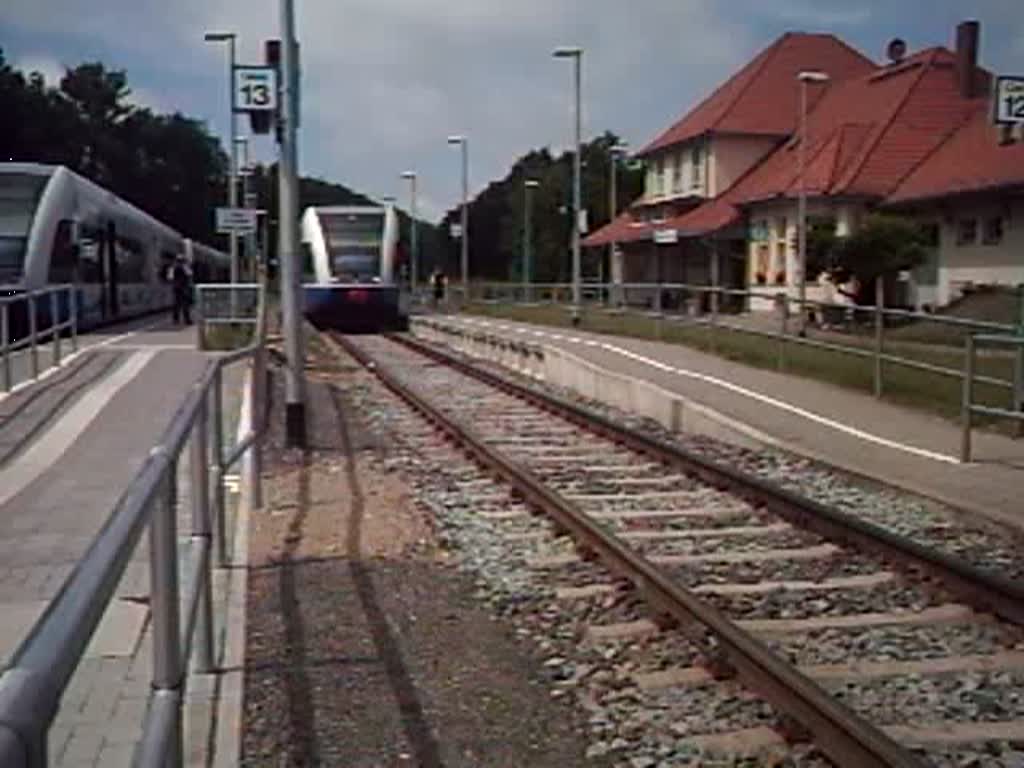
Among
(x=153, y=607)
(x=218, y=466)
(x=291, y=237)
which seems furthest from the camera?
(x=291, y=237)

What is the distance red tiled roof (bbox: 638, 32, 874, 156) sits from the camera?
64312 mm

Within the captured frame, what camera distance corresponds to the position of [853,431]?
577 inches

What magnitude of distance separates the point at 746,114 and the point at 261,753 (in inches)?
2444

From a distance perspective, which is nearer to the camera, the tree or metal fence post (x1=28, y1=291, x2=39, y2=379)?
metal fence post (x1=28, y1=291, x2=39, y2=379)

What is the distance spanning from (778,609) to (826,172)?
46.0m

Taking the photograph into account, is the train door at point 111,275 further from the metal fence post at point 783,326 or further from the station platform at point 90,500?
the metal fence post at point 783,326

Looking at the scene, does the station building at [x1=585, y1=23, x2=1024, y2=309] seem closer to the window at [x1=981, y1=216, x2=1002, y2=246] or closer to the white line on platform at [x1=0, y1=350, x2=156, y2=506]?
the window at [x1=981, y1=216, x2=1002, y2=246]

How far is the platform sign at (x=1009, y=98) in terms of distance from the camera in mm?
12273

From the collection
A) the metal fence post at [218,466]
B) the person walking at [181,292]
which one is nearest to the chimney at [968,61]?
the person walking at [181,292]

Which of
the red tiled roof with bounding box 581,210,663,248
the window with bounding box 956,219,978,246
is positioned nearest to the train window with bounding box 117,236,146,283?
the window with bounding box 956,219,978,246

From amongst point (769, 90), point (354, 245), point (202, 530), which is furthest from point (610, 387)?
point (769, 90)

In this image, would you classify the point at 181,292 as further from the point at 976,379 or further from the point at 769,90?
the point at 769,90

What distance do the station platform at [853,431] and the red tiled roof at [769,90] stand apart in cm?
4269

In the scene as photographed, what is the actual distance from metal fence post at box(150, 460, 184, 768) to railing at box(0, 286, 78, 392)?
13955mm
